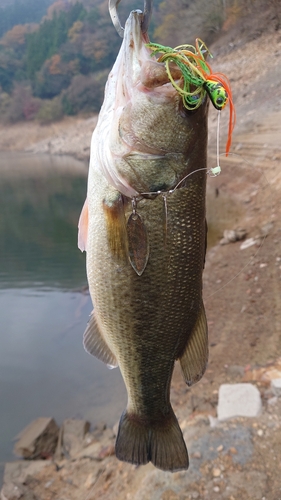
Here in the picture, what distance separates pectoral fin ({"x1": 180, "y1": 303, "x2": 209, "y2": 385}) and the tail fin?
320 mm

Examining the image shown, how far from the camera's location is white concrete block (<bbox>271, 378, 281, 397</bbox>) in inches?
145

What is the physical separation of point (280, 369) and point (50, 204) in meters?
16.5

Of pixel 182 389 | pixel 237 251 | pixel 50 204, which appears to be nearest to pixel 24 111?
pixel 50 204

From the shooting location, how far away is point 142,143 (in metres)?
1.60

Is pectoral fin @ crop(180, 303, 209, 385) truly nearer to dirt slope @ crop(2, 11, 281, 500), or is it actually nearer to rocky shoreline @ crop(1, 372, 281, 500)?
dirt slope @ crop(2, 11, 281, 500)

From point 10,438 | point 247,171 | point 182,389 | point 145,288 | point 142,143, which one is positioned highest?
point 142,143

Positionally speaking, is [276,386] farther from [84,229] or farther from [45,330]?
[45,330]

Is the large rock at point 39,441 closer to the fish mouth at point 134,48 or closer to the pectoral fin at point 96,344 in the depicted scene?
the pectoral fin at point 96,344

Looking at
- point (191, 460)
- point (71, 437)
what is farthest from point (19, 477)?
point (191, 460)

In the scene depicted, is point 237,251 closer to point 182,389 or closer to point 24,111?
point 182,389

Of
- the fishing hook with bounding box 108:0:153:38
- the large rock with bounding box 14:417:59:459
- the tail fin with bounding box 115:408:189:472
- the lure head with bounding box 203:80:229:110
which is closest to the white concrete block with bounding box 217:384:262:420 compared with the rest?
the tail fin with bounding box 115:408:189:472

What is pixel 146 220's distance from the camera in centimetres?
161

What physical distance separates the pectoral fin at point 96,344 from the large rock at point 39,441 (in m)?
3.81

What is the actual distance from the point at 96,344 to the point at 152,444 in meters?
0.58
